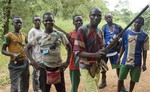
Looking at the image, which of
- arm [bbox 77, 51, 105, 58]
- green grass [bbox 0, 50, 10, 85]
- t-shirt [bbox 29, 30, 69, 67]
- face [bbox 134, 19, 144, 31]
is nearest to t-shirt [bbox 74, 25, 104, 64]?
arm [bbox 77, 51, 105, 58]

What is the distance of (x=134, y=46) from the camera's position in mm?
5926

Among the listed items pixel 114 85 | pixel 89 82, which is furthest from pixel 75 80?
pixel 114 85

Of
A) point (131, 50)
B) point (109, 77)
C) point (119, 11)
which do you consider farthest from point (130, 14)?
point (131, 50)

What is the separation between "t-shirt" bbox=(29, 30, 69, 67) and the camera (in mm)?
Answer: 4550

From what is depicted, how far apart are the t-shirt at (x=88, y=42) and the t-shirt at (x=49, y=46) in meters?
0.33

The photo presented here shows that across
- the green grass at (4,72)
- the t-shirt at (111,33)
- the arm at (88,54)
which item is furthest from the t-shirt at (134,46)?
the green grass at (4,72)

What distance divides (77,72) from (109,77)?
11.1ft

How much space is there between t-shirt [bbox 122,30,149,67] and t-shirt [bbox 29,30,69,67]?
1835mm

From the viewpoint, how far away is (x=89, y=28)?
14.7ft

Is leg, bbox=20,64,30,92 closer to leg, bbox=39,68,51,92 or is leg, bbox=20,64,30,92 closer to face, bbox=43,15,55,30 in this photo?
leg, bbox=39,68,51,92

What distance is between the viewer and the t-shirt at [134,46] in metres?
5.89

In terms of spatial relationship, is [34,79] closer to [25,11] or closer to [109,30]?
[109,30]

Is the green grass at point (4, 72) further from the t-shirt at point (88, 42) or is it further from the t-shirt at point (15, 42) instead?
the t-shirt at point (88, 42)

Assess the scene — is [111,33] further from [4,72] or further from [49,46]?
[4,72]
